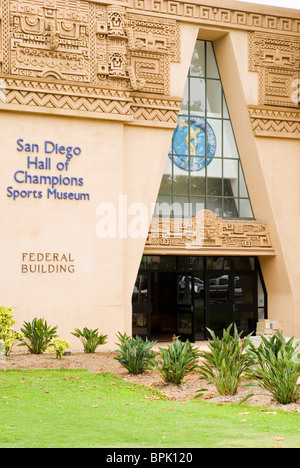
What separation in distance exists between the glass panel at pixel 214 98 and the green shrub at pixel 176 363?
39.8 feet

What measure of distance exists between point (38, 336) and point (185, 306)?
695 centimetres

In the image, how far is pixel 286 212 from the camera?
23078 mm

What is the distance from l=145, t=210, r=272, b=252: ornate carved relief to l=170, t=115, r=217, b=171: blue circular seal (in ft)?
6.05

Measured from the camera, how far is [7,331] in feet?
55.1

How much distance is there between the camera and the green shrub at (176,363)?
42.2 ft

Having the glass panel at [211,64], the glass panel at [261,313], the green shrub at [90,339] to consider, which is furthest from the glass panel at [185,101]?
the green shrub at [90,339]

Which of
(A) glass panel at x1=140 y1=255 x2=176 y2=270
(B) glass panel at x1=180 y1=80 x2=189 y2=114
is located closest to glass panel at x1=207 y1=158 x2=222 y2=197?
(B) glass panel at x1=180 y1=80 x2=189 y2=114

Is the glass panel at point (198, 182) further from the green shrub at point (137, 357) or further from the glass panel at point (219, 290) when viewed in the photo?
the green shrub at point (137, 357)

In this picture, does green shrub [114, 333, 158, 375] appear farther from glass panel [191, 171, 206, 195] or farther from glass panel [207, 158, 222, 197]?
glass panel [207, 158, 222, 197]

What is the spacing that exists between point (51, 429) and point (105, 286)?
11418 mm

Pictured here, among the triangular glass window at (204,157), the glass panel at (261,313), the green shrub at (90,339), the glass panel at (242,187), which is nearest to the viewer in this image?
the green shrub at (90,339)

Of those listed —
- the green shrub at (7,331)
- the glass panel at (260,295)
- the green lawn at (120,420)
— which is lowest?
the green lawn at (120,420)

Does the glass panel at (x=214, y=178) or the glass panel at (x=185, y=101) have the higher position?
the glass panel at (x=185, y=101)

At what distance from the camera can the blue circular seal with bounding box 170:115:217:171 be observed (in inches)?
891
